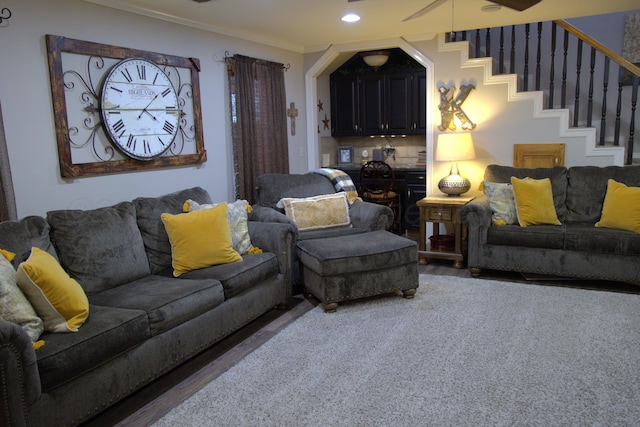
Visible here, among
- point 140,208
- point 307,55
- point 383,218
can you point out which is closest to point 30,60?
point 140,208

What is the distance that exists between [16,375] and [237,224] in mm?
1944

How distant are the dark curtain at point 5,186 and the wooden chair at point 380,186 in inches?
152

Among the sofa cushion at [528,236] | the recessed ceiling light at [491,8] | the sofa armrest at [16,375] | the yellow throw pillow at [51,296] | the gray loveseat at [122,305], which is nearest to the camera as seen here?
the sofa armrest at [16,375]

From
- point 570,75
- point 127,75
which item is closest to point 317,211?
point 127,75

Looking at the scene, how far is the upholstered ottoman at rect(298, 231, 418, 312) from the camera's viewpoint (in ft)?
11.8

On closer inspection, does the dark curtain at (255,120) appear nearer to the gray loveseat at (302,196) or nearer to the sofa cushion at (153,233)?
the gray loveseat at (302,196)

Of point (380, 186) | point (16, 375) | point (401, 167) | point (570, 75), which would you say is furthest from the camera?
point (401, 167)

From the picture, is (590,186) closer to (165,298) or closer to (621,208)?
(621,208)

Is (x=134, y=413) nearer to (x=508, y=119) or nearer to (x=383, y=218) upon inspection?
(x=383, y=218)

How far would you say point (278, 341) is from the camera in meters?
3.17

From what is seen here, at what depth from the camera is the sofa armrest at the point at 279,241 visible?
12.1ft

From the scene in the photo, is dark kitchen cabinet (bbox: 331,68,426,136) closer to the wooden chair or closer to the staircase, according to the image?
the wooden chair

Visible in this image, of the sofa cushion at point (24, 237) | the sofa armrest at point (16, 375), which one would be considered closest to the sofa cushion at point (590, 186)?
the sofa cushion at point (24, 237)

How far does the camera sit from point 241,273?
3240mm
